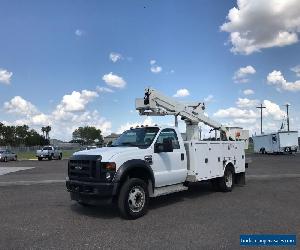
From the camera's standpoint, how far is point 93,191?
8727 millimetres

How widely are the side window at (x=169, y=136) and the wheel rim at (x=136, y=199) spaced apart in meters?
1.57

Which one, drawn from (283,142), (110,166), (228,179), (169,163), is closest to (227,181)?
(228,179)

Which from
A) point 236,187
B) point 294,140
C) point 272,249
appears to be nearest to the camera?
point 272,249

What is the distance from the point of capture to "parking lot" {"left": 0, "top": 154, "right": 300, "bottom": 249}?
6.99 meters

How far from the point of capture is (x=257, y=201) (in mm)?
10961

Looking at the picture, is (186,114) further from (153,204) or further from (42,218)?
(42,218)

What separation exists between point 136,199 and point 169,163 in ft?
5.26

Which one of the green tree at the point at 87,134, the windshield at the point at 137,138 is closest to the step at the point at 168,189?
the windshield at the point at 137,138

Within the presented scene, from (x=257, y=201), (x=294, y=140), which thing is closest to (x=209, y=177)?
(x=257, y=201)

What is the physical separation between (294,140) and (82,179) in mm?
46672

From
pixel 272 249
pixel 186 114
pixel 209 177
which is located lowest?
pixel 272 249

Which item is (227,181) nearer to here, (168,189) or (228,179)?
(228,179)

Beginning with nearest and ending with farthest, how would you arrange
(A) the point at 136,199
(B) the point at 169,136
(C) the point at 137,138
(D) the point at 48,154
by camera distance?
(A) the point at 136,199 → (C) the point at 137,138 → (B) the point at 169,136 → (D) the point at 48,154

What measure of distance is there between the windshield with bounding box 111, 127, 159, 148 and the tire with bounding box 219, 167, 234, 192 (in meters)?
3.51
